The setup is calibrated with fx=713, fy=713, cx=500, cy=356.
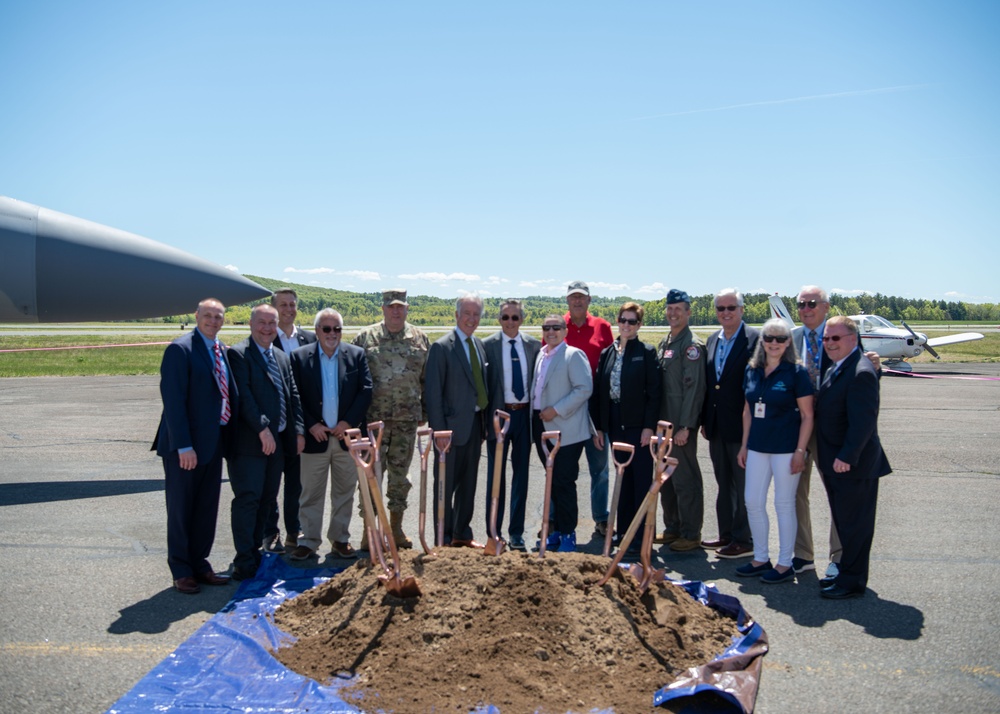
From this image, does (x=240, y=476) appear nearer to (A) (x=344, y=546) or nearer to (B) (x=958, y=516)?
(A) (x=344, y=546)

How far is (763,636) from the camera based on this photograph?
3.83m

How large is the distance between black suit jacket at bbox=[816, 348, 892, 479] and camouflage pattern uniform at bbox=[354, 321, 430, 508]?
2.97 m

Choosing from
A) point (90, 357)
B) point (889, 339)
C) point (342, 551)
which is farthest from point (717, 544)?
point (90, 357)

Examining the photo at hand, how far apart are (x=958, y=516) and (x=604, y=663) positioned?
4837mm

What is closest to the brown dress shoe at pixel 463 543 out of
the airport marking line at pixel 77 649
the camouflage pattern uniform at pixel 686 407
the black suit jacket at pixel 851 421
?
the camouflage pattern uniform at pixel 686 407

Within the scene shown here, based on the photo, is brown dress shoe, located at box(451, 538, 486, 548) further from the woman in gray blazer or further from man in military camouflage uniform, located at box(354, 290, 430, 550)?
the woman in gray blazer

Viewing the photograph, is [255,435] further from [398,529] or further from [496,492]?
[496,492]

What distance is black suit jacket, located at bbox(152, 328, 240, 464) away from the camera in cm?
473

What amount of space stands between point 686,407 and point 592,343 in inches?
42.6

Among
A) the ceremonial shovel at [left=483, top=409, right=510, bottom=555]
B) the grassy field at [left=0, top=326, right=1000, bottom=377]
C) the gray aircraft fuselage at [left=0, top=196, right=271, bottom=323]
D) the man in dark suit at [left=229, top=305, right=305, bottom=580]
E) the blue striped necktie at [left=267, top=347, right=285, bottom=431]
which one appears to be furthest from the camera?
the grassy field at [left=0, top=326, right=1000, bottom=377]

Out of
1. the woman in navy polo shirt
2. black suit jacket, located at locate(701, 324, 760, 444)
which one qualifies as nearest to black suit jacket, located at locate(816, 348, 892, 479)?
the woman in navy polo shirt

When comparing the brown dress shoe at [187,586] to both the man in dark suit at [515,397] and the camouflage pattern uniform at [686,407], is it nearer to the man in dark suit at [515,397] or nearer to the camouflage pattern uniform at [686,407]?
the man in dark suit at [515,397]

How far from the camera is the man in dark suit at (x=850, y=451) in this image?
15.2ft

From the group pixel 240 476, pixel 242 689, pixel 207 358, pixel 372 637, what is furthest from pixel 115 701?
pixel 207 358
